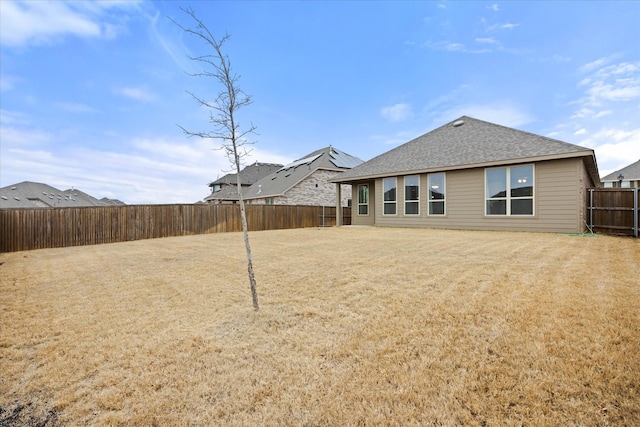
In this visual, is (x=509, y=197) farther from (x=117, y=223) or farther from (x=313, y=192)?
(x=117, y=223)

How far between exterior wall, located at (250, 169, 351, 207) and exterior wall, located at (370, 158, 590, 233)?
10.7 metres

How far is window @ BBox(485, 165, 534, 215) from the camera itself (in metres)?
10.3

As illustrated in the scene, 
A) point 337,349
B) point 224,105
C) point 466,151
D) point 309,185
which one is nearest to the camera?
point 337,349

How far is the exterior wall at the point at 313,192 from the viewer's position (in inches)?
887

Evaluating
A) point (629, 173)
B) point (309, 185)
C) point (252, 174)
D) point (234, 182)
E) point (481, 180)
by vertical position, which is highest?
Answer: point (252, 174)

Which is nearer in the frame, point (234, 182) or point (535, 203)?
point (535, 203)

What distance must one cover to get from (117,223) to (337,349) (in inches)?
546

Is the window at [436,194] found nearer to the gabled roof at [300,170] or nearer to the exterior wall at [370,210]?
the exterior wall at [370,210]

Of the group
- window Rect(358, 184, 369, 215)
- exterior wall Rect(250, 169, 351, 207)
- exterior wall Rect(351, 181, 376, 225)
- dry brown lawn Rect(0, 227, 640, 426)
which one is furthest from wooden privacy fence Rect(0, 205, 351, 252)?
dry brown lawn Rect(0, 227, 640, 426)

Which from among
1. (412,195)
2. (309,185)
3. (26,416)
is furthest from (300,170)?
(26,416)

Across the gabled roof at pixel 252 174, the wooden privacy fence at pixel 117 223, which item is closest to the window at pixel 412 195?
the wooden privacy fence at pixel 117 223

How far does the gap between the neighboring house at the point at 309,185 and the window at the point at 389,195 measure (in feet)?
24.7

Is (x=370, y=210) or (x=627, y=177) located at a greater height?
(x=627, y=177)

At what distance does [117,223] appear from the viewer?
12641 mm
